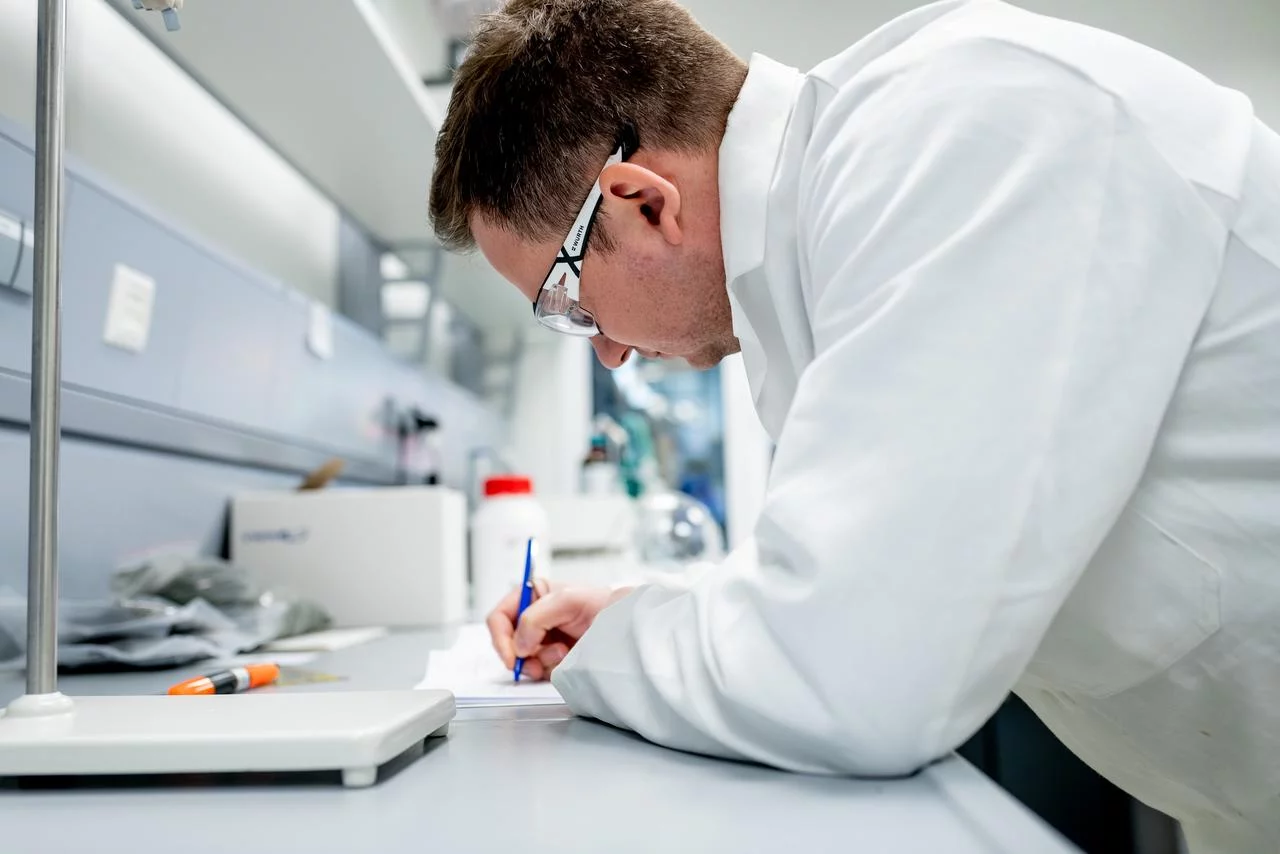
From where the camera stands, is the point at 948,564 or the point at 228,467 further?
the point at 228,467

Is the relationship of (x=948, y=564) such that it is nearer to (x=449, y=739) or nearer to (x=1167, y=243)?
(x=1167, y=243)

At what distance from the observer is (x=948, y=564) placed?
19.3 inches

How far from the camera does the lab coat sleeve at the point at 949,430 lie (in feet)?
1.61

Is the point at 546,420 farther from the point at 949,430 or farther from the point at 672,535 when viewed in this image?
the point at 949,430

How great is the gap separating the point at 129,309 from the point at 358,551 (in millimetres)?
504

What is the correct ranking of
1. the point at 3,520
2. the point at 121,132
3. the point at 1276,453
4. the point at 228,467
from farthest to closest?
1. the point at 228,467
2. the point at 121,132
3. the point at 3,520
4. the point at 1276,453

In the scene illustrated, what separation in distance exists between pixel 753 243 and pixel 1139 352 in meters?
0.34

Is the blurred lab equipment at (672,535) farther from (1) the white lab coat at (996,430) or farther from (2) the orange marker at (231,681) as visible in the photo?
(1) the white lab coat at (996,430)

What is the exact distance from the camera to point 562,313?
3.14 feet

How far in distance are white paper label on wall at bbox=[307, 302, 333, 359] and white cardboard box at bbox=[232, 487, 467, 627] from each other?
0.39m

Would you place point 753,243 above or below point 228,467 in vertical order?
above

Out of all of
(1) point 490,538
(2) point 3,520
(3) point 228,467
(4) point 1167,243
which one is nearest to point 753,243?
(4) point 1167,243

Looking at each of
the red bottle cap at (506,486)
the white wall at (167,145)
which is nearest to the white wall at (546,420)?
the white wall at (167,145)

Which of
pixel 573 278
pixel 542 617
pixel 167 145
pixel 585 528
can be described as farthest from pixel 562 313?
pixel 585 528
